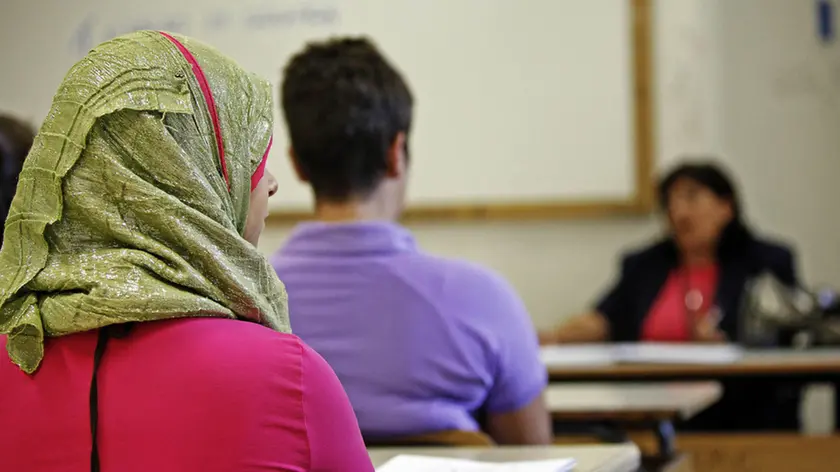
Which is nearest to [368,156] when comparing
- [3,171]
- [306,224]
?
[306,224]

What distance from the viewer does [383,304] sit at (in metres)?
1.70

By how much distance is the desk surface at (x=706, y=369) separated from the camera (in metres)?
2.85

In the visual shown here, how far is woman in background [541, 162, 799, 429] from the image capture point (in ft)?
12.7

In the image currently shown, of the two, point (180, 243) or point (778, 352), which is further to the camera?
point (778, 352)

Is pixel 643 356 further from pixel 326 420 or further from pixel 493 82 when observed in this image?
pixel 326 420

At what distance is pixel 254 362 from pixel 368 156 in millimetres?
1027

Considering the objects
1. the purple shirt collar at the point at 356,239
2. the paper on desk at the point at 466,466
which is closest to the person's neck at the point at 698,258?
the purple shirt collar at the point at 356,239

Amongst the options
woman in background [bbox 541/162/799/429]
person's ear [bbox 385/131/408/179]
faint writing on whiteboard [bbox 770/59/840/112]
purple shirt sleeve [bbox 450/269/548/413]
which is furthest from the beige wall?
purple shirt sleeve [bbox 450/269/548/413]

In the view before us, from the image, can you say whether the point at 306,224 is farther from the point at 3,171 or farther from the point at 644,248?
the point at 644,248

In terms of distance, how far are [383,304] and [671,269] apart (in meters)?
2.57

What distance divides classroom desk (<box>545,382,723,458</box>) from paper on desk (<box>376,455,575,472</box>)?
724 millimetres

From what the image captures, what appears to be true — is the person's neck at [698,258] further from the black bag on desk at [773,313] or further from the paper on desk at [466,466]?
the paper on desk at [466,466]

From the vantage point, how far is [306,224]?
5.98ft

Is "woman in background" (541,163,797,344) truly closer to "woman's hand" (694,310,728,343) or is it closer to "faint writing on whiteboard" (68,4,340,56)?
"woman's hand" (694,310,728,343)
